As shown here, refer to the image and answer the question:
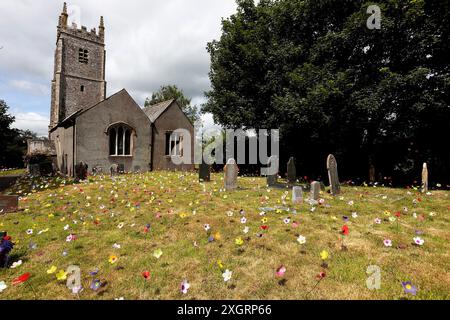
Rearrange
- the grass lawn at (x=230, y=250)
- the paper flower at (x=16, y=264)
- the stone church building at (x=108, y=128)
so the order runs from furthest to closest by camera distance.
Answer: the stone church building at (x=108, y=128) → the paper flower at (x=16, y=264) → the grass lawn at (x=230, y=250)

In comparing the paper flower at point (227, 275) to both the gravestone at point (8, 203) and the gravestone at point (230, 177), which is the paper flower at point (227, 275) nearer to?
the gravestone at point (230, 177)

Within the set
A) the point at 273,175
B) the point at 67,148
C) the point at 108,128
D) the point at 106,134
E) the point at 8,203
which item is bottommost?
the point at 8,203

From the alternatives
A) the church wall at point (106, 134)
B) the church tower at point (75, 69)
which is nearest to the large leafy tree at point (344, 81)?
the church wall at point (106, 134)

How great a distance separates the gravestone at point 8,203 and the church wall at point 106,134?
10.9m

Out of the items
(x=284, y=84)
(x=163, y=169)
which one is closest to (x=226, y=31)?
(x=284, y=84)

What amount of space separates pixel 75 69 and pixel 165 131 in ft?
67.7

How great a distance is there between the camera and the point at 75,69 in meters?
33.1

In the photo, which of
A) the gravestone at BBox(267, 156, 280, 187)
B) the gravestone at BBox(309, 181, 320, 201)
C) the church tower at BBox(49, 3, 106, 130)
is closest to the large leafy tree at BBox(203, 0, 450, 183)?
the gravestone at BBox(267, 156, 280, 187)

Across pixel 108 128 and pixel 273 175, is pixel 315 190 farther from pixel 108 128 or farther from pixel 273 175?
pixel 108 128

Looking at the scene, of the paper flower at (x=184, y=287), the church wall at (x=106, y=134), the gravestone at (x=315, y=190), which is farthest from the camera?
the church wall at (x=106, y=134)

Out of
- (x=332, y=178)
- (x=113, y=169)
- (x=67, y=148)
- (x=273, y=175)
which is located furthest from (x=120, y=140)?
(x=332, y=178)

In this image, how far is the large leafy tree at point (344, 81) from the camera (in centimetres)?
1262

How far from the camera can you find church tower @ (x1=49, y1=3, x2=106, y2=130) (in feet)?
104

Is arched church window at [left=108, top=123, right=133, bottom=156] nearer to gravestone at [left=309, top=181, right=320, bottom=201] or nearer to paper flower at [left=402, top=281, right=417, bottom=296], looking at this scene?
gravestone at [left=309, top=181, right=320, bottom=201]
